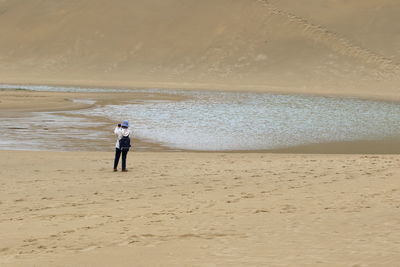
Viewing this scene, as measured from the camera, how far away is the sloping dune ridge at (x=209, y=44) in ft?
189

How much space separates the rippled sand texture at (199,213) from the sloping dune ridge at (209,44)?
3717 centimetres

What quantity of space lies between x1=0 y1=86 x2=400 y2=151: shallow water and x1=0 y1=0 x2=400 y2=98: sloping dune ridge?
667 inches

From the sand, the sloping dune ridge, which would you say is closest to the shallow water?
the sand

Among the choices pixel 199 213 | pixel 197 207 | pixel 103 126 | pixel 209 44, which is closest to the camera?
pixel 199 213

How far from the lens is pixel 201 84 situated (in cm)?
5562

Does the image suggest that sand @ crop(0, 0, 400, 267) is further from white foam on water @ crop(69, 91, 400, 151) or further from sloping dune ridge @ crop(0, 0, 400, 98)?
sloping dune ridge @ crop(0, 0, 400, 98)

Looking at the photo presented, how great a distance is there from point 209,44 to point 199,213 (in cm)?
5857

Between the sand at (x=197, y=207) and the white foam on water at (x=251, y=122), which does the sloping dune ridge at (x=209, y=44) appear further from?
the sand at (x=197, y=207)

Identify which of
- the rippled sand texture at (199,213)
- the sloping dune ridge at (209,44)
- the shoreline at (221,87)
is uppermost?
the sloping dune ridge at (209,44)

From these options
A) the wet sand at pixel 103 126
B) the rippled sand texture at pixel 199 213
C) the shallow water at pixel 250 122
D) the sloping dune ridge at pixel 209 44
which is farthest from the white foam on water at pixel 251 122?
the sloping dune ridge at pixel 209 44

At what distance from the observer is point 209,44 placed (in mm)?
67125

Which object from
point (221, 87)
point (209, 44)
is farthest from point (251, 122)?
point (209, 44)

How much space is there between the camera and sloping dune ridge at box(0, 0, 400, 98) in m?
57.7

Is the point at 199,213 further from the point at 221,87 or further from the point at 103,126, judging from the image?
the point at 221,87
